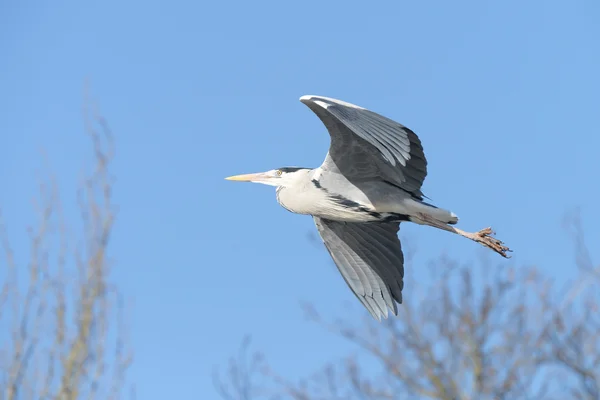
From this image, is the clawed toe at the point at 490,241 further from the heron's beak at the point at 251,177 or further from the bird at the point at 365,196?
the heron's beak at the point at 251,177

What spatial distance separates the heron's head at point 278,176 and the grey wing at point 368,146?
0.36 metres

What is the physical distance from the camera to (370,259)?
8344mm

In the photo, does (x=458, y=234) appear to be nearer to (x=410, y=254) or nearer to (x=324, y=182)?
(x=324, y=182)

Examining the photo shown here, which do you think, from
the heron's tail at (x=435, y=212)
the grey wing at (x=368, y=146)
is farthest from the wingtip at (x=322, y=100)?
the heron's tail at (x=435, y=212)

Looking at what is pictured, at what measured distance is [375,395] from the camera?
12.3m

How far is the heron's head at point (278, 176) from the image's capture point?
806 centimetres

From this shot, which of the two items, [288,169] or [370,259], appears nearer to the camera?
[288,169]

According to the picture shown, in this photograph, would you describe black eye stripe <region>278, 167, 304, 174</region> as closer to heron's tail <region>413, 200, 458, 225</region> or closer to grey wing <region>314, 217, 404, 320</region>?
grey wing <region>314, 217, 404, 320</region>

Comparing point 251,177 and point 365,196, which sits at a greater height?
point 251,177

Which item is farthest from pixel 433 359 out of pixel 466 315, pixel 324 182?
pixel 324 182

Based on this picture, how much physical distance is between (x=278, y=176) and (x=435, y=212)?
4.23 ft

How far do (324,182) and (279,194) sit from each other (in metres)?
0.44

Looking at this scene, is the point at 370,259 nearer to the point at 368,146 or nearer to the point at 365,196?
the point at 365,196

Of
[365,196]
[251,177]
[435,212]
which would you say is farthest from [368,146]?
[251,177]
